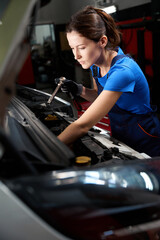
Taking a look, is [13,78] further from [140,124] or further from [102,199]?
[140,124]

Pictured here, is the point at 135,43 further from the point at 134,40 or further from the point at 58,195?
the point at 58,195

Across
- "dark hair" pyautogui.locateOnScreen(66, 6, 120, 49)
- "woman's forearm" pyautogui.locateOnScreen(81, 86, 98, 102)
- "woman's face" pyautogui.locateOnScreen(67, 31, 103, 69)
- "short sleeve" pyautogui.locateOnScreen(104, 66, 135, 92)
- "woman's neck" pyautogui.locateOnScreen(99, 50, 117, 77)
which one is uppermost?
"dark hair" pyautogui.locateOnScreen(66, 6, 120, 49)

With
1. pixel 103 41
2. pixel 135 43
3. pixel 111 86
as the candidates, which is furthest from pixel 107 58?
pixel 135 43

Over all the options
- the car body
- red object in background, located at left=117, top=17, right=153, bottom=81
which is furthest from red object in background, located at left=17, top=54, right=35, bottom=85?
red object in background, located at left=117, top=17, right=153, bottom=81

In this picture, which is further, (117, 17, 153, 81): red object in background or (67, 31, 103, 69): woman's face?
(117, 17, 153, 81): red object in background

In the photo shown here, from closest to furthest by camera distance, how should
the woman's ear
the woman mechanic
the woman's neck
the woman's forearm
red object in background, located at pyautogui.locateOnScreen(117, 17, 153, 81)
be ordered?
the woman mechanic
the woman's ear
the woman's neck
the woman's forearm
red object in background, located at pyautogui.locateOnScreen(117, 17, 153, 81)

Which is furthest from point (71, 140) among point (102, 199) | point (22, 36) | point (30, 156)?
point (22, 36)

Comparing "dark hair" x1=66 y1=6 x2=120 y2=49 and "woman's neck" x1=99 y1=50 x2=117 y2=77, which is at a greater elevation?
"dark hair" x1=66 y1=6 x2=120 y2=49

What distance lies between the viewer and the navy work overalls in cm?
164

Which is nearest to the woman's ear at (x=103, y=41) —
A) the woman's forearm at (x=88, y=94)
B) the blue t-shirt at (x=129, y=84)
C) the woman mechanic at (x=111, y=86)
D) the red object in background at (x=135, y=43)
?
the woman mechanic at (x=111, y=86)

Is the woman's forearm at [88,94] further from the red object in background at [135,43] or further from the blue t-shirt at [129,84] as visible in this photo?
the red object in background at [135,43]

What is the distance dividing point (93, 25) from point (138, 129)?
2.53ft

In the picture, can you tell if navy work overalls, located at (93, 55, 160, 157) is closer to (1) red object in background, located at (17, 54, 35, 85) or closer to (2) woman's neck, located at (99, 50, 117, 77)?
(2) woman's neck, located at (99, 50, 117, 77)

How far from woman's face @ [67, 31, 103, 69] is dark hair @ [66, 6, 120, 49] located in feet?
0.09
